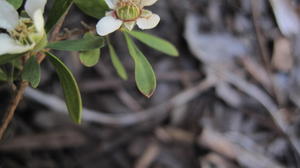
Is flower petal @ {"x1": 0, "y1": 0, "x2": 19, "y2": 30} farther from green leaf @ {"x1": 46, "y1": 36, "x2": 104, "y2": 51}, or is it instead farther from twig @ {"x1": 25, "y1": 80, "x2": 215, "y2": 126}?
twig @ {"x1": 25, "y1": 80, "x2": 215, "y2": 126}

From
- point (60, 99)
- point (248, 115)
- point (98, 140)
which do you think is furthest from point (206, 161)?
point (60, 99)

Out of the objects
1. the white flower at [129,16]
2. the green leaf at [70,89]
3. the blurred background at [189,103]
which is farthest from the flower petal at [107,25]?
the blurred background at [189,103]

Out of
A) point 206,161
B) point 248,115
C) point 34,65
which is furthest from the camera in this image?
point 248,115

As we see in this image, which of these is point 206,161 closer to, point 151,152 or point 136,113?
point 151,152

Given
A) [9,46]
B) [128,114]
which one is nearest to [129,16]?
[9,46]

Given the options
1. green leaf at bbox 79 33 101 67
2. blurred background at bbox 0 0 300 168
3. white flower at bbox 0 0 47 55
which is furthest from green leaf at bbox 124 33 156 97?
blurred background at bbox 0 0 300 168

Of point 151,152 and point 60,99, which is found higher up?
point 60,99

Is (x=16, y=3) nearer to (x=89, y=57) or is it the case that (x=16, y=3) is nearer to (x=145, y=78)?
(x=89, y=57)
